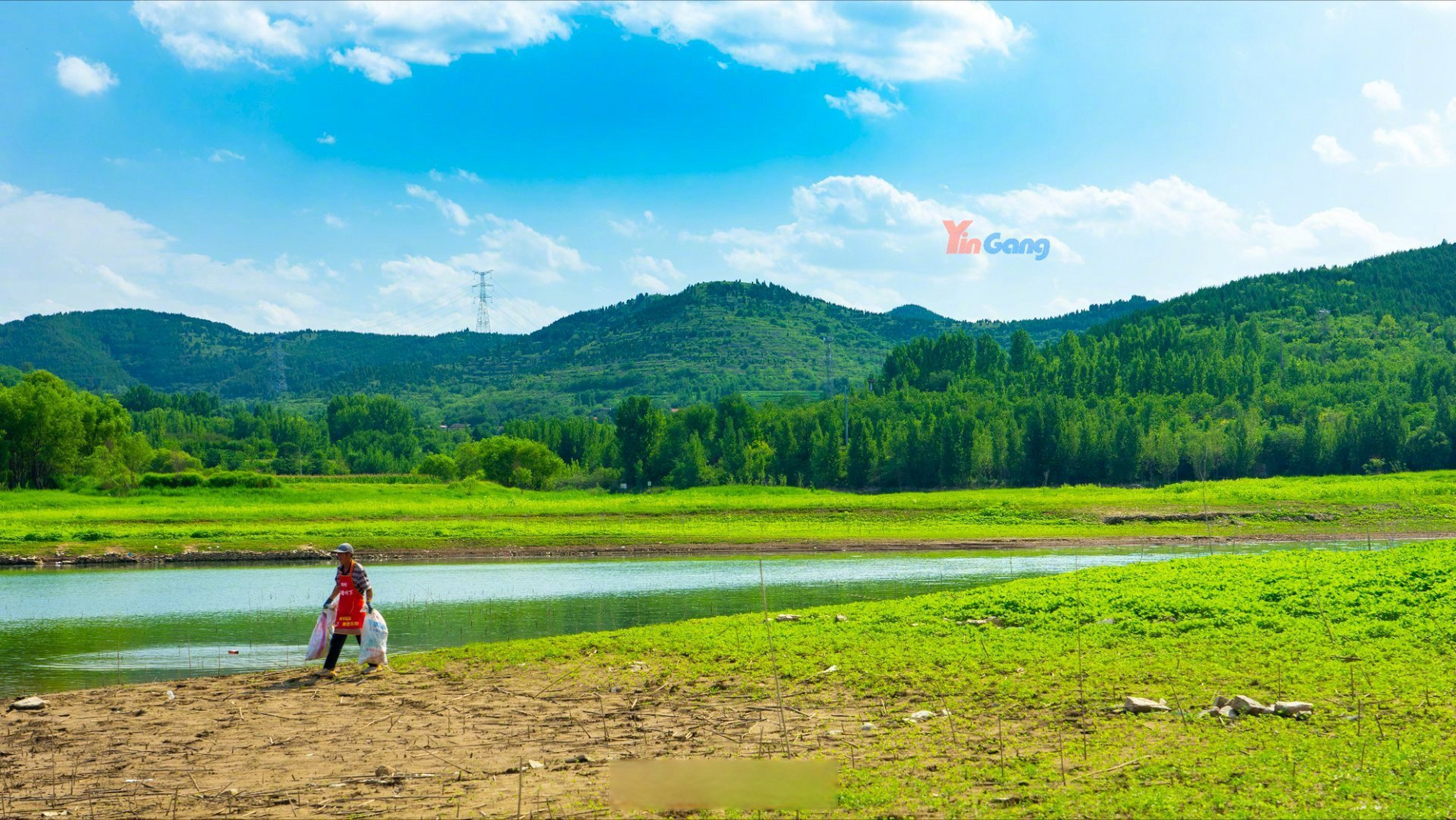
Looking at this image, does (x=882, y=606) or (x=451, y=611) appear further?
(x=451, y=611)

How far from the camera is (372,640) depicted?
1967 cm

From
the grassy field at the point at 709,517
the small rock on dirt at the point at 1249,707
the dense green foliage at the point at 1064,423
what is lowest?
the grassy field at the point at 709,517

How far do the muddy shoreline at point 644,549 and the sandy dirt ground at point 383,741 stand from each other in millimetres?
38900

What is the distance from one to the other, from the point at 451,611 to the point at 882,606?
13.3 meters

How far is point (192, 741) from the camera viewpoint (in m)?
14.8

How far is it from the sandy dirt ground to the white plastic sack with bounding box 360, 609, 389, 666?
1.64 feet

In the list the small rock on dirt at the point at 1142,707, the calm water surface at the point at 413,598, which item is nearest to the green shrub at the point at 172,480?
the calm water surface at the point at 413,598

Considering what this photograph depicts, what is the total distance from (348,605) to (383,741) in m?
5.81

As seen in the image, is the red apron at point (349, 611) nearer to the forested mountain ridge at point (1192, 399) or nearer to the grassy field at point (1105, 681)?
the grassy field at point (1105, 681)

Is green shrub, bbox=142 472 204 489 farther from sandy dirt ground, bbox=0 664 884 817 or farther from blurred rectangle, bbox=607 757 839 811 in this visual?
blurred rectangle, bbox=607 757 839 811

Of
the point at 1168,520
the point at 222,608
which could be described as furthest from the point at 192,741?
the point at 1168,520

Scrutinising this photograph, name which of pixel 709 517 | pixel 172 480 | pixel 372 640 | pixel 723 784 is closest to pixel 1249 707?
pixel 723 784

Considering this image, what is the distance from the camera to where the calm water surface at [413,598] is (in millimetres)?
24438

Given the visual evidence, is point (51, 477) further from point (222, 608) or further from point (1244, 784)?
point (1244, 784)
